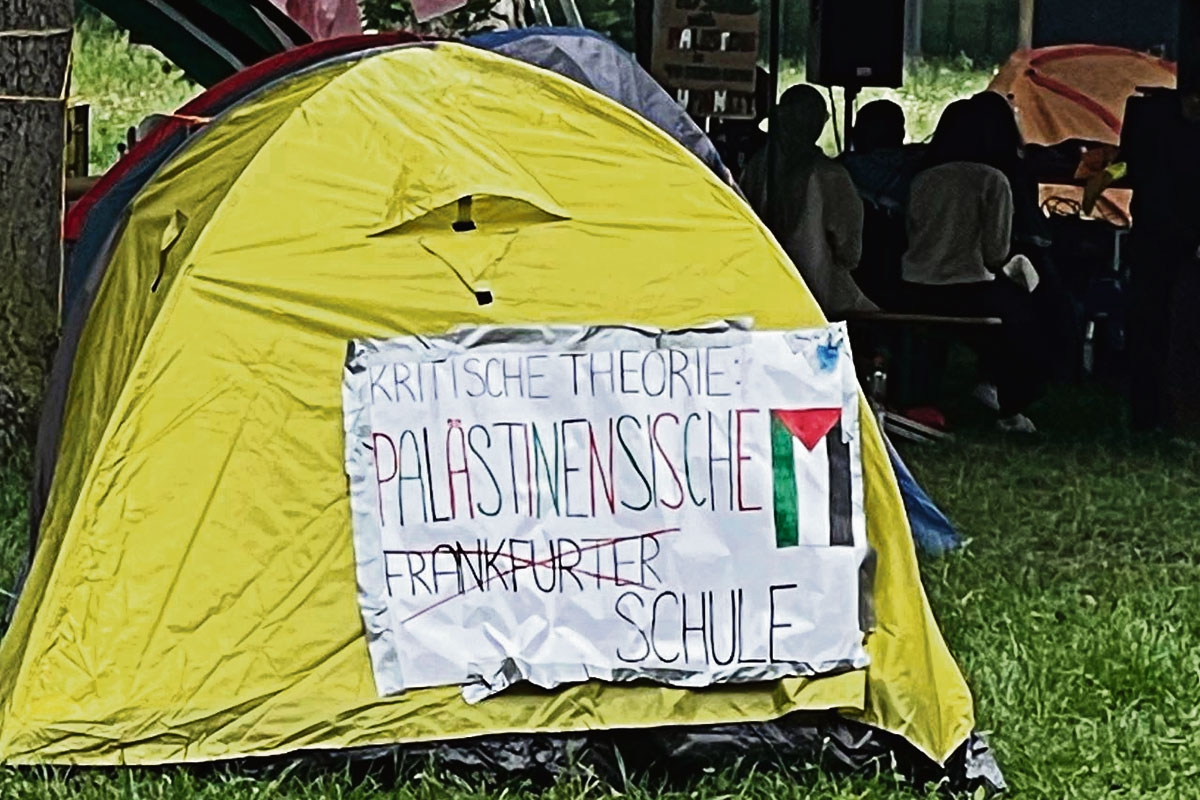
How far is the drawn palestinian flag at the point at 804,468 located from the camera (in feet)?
14.5

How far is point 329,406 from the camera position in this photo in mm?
4344

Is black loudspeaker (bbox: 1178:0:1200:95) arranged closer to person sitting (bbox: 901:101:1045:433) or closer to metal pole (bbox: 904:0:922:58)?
person sitting (bbox: 901:101:1045:433)

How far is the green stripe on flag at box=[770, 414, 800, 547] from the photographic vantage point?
14.4ft

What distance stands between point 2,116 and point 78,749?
373cm

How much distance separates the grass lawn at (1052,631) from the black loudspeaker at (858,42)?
2.36m

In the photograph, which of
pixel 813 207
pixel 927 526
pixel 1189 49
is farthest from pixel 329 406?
pixel 1189 49

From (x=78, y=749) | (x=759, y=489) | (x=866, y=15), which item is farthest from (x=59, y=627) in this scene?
(x=866, y=15)

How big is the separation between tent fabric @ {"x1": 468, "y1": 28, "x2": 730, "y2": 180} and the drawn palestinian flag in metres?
0.57

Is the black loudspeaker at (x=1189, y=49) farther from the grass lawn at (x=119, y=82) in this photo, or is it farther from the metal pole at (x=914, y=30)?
the grass lawn at (x=119, y=82)

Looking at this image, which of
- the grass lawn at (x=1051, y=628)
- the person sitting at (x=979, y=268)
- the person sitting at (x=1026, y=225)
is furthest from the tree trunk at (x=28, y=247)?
the person sitting at (x=1026, y=225)

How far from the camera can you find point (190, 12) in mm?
9617

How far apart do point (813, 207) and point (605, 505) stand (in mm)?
4917

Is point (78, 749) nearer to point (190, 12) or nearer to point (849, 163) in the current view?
point (190, 12)

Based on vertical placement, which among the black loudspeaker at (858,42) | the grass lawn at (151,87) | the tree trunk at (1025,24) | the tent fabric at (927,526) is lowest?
the tent fabric at (927,526)
